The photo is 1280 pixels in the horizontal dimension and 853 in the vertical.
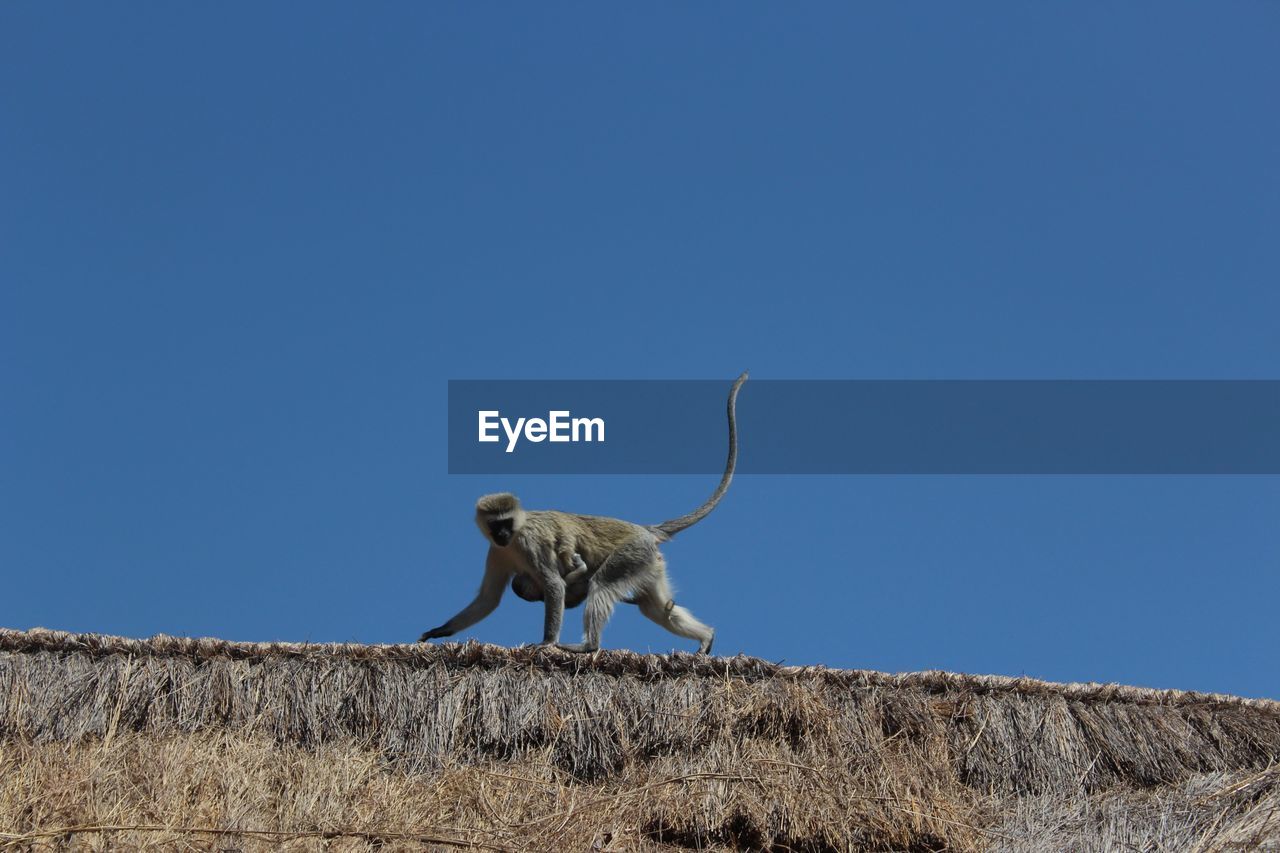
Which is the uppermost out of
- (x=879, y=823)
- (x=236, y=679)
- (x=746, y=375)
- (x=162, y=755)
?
(x=746, y=375)

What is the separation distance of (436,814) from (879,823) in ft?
9.44

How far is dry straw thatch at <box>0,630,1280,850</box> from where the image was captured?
30.6ft

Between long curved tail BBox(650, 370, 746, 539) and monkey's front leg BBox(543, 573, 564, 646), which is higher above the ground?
long curved tail BBox(650, 370, 746, 539)

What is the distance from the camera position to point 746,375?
14.5 m

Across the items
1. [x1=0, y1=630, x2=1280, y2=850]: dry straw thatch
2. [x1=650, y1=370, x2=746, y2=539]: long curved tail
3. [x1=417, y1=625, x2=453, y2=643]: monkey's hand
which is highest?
[x1=650, y1=370, x2=746, y2=539]: long curved tail

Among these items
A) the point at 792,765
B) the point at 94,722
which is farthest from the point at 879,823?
the point at 94,722

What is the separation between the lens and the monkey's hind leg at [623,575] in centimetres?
1259

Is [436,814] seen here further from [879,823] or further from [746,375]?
[746,375]

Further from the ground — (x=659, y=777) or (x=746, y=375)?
(x=746, y=375)


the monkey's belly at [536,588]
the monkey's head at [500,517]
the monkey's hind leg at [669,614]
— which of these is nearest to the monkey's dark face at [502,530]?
the monkey's head at [500,517]

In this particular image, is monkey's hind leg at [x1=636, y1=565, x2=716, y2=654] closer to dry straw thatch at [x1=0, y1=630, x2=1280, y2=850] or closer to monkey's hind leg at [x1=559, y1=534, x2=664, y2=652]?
monkey's hind leg at [x1=559, y1=534, x2=664, y2=652]

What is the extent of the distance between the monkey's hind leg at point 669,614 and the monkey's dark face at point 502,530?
4.10ft

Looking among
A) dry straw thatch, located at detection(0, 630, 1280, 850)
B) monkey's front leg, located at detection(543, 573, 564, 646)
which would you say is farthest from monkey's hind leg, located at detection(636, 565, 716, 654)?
dry straw thatch, located at detection(0, 630, 1280, 850)

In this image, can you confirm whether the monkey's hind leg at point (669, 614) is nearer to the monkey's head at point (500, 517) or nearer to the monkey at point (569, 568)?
the monkey at point (569, 568)
